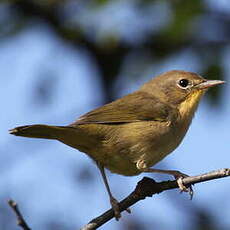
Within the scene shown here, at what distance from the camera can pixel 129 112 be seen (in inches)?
236

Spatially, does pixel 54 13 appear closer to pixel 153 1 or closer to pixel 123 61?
pixel 123 61

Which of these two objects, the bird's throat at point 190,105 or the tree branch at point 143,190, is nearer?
the tree branch at point 143,190

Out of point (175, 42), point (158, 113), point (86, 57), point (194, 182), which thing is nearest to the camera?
point (194, 182)

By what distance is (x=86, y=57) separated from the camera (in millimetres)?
8391

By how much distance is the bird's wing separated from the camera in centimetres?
568

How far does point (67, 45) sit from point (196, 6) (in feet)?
6.33

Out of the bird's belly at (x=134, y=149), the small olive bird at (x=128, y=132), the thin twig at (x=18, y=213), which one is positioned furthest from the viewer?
the bird's belly at (x=134, y=149)

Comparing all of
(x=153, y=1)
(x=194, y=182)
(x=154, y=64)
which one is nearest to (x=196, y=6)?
(x=153, y=1)

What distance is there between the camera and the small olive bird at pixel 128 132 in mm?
5371

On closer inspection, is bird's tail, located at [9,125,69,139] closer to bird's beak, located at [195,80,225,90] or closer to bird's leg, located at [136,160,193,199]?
bird's leg, located at [136,160,193,199]

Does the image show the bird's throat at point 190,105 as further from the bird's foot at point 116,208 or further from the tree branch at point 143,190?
the tree branch at point 143,190

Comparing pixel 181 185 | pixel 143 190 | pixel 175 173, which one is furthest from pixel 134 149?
pixel 181 185

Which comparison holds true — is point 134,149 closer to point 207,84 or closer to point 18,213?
point 207,84

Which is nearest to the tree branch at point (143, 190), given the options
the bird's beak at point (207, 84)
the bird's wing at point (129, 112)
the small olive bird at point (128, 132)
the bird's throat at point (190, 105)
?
the small olive bird at point (128, 132)
